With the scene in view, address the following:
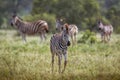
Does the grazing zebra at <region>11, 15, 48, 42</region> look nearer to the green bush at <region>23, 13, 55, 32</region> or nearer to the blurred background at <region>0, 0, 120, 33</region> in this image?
the green bush at <region>23, 13, 55, 32</region>

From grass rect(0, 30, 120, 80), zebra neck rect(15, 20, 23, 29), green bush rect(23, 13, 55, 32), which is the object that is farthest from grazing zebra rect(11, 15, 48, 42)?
green bush rect(23, 13, 55, 32)

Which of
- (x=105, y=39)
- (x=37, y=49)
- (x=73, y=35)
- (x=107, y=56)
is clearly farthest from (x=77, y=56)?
(x=105, y=39)

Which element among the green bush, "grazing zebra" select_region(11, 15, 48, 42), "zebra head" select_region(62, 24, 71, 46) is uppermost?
"zebra head" select_region(62, 24, 71, 46)

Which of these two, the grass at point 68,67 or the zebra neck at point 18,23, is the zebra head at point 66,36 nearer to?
the grass at point 68,67

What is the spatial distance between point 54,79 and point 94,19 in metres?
23.5

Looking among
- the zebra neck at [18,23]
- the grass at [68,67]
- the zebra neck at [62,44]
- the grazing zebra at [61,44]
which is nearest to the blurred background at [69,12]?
the zebra neck at [18,23]

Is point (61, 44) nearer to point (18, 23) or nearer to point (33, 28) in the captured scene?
point (33, 28)

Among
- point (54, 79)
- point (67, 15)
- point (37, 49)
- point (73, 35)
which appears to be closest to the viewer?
point (54, 79)

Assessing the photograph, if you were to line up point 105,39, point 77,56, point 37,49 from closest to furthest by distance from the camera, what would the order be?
point 77,56
point 37,49
point 105,39

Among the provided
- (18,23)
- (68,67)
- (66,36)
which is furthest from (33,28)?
(66,36)

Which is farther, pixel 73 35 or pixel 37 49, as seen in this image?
pixel 73 35

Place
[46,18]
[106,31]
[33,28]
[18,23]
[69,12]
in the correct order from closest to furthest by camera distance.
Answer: [33,28]
[106,31]
[18,23]
[46,18]
[69,12]

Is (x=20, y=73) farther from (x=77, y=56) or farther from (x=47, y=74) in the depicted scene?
(x=77, y=56)

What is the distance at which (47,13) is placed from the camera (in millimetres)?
31750
